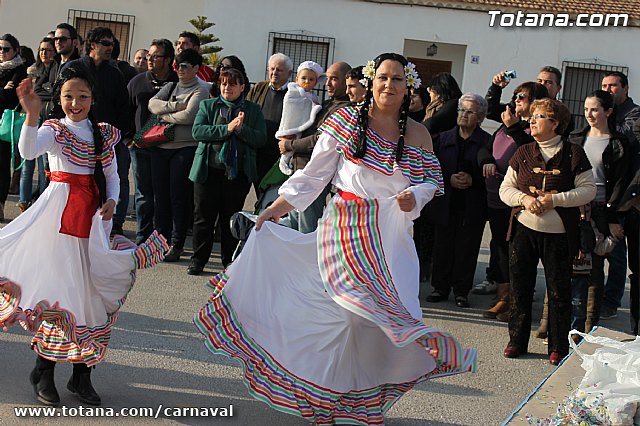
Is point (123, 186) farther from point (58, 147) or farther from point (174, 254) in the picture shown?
point (58, 147)

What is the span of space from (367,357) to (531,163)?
2590 millimetres

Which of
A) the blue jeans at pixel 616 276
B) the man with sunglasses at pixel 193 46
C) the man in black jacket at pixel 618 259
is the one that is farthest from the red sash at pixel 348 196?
the man with sunglasses at pixel 193 46

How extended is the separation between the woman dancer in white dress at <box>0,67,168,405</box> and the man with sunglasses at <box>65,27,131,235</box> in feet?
13.6

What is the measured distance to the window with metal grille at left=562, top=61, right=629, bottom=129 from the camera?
2536cm

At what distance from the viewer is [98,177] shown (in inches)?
229

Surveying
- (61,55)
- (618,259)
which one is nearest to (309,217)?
(618,259)

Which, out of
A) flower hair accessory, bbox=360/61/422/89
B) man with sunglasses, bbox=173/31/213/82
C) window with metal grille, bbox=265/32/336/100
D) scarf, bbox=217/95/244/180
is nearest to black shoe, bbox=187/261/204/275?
scarf, bbox=217/95/244/180

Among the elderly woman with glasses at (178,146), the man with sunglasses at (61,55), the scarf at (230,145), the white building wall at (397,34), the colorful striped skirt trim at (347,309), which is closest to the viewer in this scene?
the colorful striped skirt trim at (347,309)

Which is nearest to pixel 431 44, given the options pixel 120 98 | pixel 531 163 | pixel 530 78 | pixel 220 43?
pixel 530 78

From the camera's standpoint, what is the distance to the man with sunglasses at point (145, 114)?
1018 centimetres

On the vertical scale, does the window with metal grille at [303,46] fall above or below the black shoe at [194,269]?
above

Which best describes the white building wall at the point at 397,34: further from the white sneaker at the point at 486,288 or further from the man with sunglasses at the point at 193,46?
the white sneaker at the point at 486,288

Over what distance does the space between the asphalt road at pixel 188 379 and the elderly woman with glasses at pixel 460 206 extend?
671mm

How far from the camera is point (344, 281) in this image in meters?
5.27
